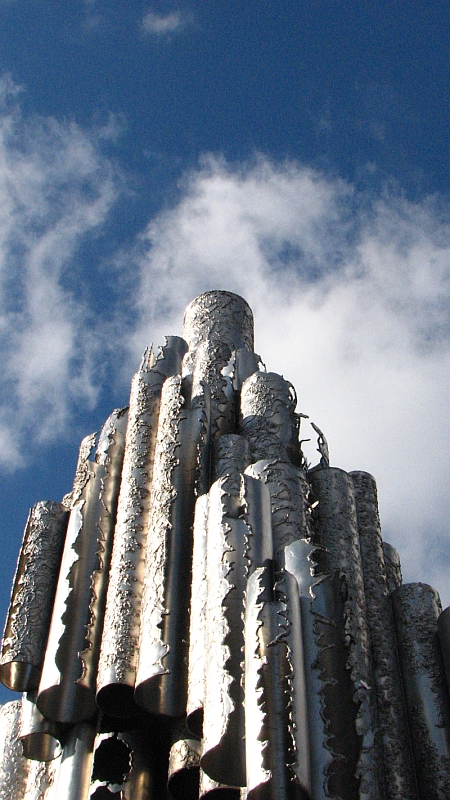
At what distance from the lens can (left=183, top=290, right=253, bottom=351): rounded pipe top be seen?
7.70 meters

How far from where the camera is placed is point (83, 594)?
18.3 ft

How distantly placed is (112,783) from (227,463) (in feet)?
6.58

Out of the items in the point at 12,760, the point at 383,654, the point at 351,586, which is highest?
the point at 351,586

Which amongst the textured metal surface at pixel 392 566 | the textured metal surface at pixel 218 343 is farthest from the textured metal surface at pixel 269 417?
the textured metal surface at pixel 392 566

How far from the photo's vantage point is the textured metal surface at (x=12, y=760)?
6.33m

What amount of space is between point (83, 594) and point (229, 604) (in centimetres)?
151

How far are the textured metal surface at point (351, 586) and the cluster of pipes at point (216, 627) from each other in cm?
2

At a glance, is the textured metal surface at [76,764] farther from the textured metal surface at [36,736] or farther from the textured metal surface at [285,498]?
the textured metal surface at [285,498]

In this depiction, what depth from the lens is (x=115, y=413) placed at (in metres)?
6.95

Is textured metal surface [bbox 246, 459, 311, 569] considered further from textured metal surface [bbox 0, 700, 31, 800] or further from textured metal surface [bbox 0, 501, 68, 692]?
textured metal surface [bbox 0, 700, 31, 800]

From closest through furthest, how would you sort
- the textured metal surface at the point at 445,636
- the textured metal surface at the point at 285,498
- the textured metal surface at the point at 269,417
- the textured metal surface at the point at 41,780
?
1. the textured metal surface at the point at 285,498
2. the textured metal surface at the point at 445,636
3. the textured metal surface at the point at 41,780
4. the textured metal surface at the point at 269,417

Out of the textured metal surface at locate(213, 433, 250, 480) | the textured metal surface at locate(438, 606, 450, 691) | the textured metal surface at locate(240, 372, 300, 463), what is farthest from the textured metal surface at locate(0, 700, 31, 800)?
the textured metal surface at locate(438, 606, 450, 691)

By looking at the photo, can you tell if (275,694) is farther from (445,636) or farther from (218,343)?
(218,343)

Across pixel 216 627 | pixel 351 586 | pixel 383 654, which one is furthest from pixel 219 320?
pixel 216 627
